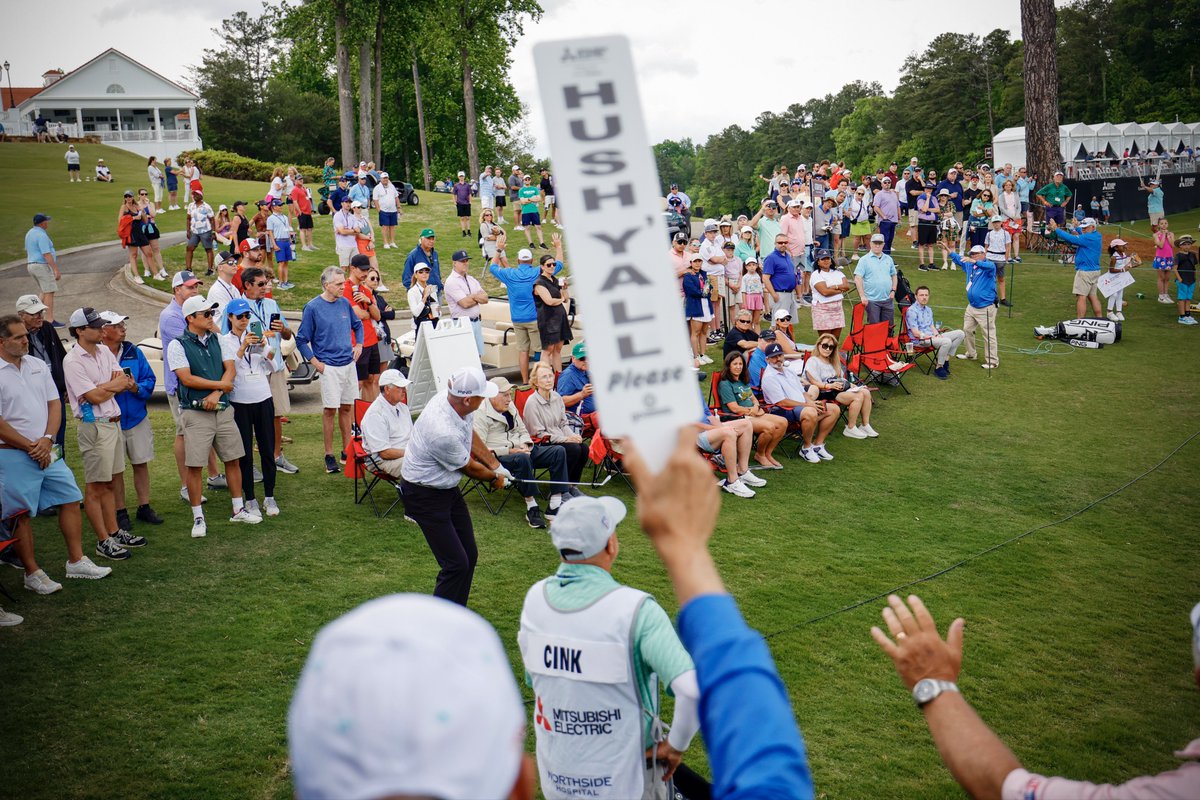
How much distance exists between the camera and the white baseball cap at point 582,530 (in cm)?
346

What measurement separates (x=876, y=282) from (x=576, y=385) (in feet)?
21.3

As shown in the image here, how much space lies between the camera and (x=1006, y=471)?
34.8 ft

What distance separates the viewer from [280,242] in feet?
64.6

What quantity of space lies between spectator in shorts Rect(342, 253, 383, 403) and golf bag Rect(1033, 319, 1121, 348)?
1275cm

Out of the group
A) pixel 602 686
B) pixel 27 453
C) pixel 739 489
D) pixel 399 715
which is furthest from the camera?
pixel 739 489

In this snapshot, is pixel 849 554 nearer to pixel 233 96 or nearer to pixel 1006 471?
pixel 1006 471

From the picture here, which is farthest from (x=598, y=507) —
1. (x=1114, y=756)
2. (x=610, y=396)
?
(x=1114, y=756)

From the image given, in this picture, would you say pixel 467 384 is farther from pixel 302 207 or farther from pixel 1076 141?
pixel 1076 141

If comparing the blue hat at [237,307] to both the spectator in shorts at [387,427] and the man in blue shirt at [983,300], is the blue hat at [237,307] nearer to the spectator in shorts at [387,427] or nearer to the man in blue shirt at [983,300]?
the spectator in shorts at [387,427]

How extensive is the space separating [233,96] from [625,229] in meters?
70.6

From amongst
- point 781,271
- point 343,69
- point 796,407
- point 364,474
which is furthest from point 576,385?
point 343,69

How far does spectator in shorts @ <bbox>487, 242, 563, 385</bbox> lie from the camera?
43.3ft

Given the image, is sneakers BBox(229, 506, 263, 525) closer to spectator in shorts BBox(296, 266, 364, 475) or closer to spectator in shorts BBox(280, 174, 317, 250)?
spectator in shorts BBox(296, 266, 364, 475)

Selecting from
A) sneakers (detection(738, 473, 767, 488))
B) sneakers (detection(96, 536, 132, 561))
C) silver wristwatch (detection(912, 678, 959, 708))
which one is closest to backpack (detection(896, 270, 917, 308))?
sneakers (detection(738, 473, 767, 488))
